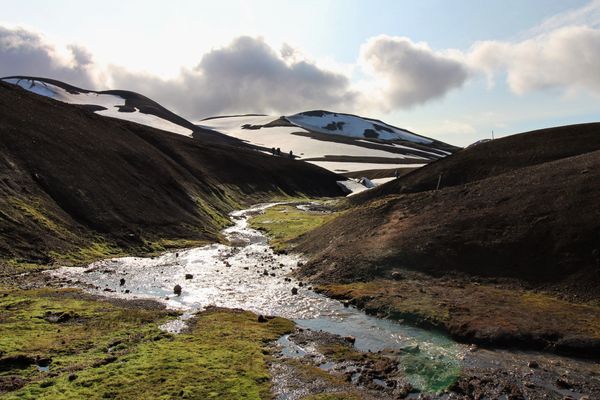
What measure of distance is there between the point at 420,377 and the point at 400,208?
132 ft

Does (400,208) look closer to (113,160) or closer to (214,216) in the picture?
(214,216)

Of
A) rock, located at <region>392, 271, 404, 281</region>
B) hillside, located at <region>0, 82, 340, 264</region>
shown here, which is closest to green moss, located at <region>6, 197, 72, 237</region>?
hillside, located at <region>0, 82, 340, 264</region>

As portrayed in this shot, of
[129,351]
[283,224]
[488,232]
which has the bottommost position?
[129,351]

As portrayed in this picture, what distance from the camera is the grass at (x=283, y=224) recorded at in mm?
75062

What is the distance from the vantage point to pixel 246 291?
4456 cm

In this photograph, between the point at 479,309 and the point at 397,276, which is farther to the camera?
the point at 397,276

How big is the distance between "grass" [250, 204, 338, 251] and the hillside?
363 inches

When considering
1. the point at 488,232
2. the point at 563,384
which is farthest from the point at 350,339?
the point at 488,232

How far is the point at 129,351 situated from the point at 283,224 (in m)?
67.3

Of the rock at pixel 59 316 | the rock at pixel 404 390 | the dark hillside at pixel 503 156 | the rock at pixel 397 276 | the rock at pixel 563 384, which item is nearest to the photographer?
the rock at pixel 404 390

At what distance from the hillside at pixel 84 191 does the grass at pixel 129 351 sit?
19059mm

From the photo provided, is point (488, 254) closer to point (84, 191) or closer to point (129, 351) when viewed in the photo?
point (129, 351)

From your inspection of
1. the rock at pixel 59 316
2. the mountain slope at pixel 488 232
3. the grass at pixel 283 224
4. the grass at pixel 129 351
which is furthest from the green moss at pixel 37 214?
the mountain slope at pixel 488 232

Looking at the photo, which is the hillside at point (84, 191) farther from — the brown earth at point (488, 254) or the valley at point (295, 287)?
the brown earth at point (488, 254)
